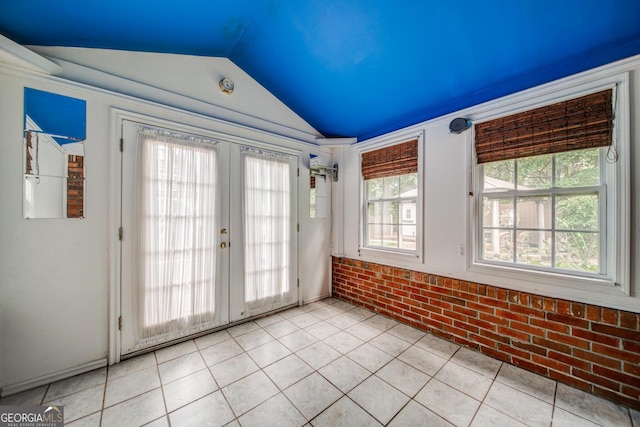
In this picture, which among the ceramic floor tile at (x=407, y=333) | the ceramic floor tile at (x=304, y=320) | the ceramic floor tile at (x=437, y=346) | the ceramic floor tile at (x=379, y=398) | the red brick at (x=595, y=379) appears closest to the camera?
the ceramic floor tile at (x=379, y=398)

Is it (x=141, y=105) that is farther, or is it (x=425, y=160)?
(x=425, y=160)

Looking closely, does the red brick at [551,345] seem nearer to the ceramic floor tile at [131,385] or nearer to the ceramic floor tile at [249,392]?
the ceramic floor tile at [249,392]

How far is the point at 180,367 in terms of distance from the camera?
2113 millimetres

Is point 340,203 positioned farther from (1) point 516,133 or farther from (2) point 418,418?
(2) point 418,418

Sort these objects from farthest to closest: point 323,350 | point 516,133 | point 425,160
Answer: point 425,160 < point 323,350 < point 516,133

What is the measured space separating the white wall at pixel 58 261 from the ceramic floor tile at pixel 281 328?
1.50 metres

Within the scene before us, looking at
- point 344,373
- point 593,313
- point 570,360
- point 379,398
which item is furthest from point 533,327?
point 344,373

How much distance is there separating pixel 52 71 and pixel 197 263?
2.02m

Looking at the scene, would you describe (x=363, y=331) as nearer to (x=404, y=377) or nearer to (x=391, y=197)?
(x=404, y=377)

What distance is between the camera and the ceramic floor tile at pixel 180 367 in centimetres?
199

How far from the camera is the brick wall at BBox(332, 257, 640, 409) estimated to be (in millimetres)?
1710

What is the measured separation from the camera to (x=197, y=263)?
255 centimetres

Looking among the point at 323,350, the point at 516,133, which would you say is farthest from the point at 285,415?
the point at 516,133

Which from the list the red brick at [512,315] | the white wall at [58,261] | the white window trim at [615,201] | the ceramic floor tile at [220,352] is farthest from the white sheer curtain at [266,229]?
the white window trim at [615,201]
